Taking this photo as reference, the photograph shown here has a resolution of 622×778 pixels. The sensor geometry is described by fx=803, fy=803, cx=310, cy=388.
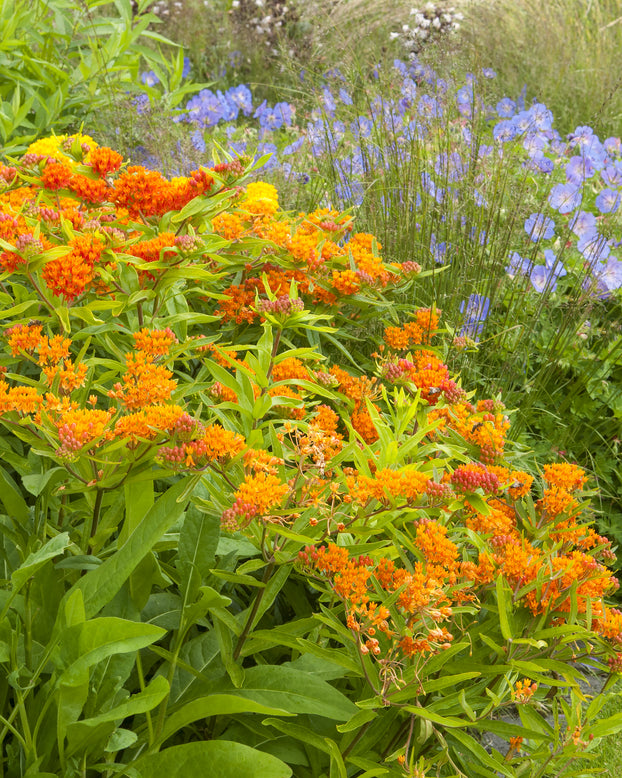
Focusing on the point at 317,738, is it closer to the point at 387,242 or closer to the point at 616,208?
the point at 387,242

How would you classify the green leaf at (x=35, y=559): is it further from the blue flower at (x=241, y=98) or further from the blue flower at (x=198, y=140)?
the blue flower at (x=241, y=98)

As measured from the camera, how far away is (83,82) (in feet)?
12.2

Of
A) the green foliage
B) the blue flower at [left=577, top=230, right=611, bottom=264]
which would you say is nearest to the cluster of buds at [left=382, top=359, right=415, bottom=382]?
the blue flower at [left=577, top=230, right=611, bottom=264]

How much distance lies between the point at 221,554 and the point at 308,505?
0.31 metres

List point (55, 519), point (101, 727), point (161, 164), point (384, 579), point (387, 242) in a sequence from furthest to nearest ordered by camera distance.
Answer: point (161, 164) → point (387, 242) → point (55, 519) → point (384, 579) → point (101, 727)

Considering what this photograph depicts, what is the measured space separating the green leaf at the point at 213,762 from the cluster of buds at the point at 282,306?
848 millimetres

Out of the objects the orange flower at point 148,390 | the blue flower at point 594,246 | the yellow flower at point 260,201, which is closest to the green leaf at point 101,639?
the orange flower at point 148,390

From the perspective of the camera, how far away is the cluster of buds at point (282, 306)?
169cm

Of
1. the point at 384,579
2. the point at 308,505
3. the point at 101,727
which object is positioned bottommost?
the point at 101,727

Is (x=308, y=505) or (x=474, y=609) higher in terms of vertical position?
(x=308, y=505)

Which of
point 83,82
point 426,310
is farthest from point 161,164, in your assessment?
point 426,310

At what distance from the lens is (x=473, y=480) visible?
1.49 metres

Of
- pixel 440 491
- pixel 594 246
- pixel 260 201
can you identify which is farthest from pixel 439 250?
pixel 440 491

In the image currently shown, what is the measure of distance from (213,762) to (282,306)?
881mm
